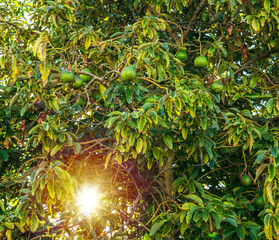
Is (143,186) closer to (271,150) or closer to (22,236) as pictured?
(22,236)

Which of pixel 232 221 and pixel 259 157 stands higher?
pixel 259 157

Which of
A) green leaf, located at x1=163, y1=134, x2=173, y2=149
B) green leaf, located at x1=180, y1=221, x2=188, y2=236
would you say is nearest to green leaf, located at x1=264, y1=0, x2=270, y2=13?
green leaf, located at x1=163, y1=134, x2=173, y2=149

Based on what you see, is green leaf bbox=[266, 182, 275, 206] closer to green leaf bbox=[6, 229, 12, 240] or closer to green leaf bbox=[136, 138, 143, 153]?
green leaf bbox=[136, 138, 143, 153]

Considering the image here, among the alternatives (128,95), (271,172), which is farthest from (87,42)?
(271,172)

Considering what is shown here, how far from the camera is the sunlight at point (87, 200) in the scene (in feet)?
10.5

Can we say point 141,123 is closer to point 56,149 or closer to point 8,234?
point 56,149

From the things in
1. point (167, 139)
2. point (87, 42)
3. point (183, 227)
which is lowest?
point (183, 227)

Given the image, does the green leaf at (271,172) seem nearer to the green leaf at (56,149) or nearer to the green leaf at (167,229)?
the green leaf at (167,229)

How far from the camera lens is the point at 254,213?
10.7 ft

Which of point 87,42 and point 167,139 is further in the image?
point 87,42

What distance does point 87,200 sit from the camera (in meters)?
3.31

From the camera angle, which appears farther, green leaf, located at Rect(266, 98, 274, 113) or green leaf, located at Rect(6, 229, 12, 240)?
green leaf, located at Rect(266, 98, 274, 113)

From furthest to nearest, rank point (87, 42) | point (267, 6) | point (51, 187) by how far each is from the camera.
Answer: point (267, 6) < point (87, 42) < point (51, 187)

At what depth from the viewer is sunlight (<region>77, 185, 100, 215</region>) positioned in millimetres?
3192
